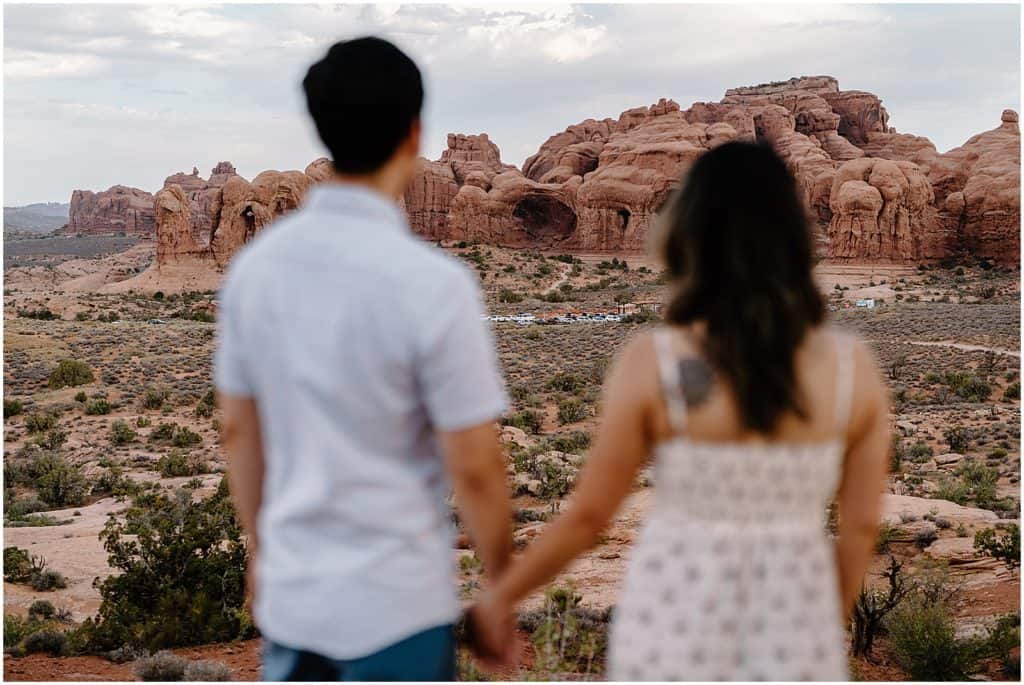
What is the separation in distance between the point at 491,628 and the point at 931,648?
5.25 m

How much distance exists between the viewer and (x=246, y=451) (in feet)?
5.96

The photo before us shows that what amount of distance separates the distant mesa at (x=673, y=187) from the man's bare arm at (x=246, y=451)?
43.4m

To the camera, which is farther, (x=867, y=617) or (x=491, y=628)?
(x=867, y=617)

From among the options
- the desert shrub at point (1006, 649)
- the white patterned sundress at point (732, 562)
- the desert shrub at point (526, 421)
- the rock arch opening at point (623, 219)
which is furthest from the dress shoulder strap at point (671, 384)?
the rock arch opening at point (623, 219)

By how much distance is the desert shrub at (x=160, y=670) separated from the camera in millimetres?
5629

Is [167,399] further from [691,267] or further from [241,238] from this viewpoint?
[241,238]

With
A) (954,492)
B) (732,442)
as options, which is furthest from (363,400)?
(954,492)

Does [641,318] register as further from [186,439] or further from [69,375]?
[186,439]

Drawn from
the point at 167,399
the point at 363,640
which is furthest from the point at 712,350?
the point at 167,399

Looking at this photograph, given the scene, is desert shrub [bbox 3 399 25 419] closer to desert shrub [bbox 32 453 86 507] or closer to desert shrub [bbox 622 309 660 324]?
desert shrub [bbox 32 453 86 507]

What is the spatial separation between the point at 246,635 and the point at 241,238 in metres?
43.6

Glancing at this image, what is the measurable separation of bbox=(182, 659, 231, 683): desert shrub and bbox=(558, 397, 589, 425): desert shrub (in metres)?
11.2

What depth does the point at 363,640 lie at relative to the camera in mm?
1579

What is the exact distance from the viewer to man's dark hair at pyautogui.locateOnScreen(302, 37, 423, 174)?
1609 millimetres
